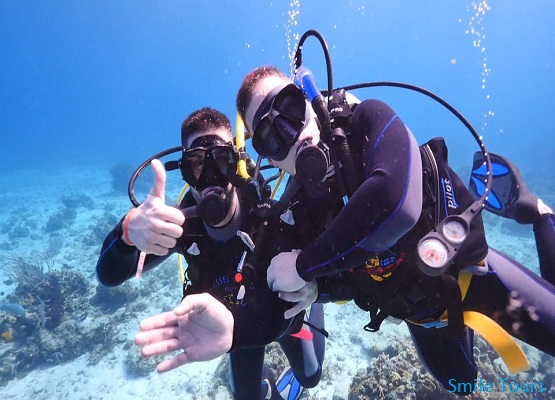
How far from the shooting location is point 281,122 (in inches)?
94.5

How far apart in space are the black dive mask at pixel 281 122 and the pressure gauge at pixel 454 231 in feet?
4.20

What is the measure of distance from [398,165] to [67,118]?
159509mm

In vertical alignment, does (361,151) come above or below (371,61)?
below

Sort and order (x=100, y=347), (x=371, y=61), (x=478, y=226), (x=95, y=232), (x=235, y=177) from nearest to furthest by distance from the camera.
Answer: (x=478, y=226)
(x=235, y=177)
(x=100, y=347)
(x=95, y=232)
(x=371, y=61)

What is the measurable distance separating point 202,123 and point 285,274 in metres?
1.96

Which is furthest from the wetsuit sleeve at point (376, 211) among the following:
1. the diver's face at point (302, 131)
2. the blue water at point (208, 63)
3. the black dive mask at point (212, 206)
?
the blue water at point (208, 63)

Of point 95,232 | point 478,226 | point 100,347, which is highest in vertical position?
point 478,226

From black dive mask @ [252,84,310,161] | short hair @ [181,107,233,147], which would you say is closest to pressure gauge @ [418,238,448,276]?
black dive mask @ [252,84,310,161]

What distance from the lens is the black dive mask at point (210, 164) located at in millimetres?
2994

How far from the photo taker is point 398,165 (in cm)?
191

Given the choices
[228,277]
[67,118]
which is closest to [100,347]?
[228,277]

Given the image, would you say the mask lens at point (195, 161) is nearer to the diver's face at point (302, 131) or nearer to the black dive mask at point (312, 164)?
the diver's face at point (302, 131)

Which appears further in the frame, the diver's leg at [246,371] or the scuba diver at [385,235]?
the diver's leg at [246,371]

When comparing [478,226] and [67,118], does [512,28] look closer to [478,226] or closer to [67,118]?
[478,226]
